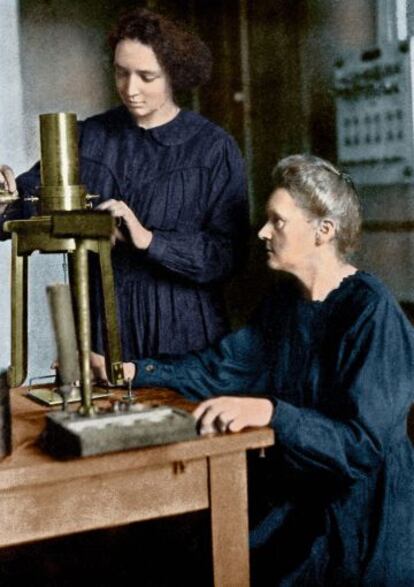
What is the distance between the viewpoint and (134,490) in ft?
5.67

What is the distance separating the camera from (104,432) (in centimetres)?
162

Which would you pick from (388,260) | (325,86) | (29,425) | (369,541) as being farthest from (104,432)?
(325,86)

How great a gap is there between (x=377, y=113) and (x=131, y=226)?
1.05m

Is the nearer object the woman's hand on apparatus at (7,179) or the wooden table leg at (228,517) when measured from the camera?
the wooden table leg at (228,517)

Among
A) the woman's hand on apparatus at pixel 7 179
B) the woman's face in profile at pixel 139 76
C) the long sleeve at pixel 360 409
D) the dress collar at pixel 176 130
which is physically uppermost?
the woman's face in profile at pixel 139 76

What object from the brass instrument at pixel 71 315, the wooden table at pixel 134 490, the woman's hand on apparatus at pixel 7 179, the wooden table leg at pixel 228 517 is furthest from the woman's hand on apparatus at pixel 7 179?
the wooden table leg at pixel 228 517

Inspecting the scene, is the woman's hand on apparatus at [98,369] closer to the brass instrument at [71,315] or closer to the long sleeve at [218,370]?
the long sleeve at [218,370]

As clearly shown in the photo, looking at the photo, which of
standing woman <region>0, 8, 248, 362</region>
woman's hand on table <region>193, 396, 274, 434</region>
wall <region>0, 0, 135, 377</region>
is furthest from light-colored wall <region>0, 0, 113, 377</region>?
woman's hand on table <region>193, 396, 274, 434</region>

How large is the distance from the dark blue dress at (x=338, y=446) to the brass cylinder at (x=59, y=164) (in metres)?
0.54

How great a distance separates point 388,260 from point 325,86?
0.80 metres

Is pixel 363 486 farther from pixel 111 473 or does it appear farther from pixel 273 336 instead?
pixel 111 473

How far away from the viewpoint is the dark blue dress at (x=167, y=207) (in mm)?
3018

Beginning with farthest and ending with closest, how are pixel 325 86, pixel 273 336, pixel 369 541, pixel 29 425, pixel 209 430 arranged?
1. pixel 325 86
2. pixel 273 336
3. pixel 369 541
4. pixel 29 425
5. pixel 209 430

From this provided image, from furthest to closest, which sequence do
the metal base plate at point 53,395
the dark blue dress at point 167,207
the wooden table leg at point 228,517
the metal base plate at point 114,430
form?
the dark blue dress at point 167,207 → the metal base plate at point 53,395 → the wooden table leg at point 228,517 → the metal base plate at point 114,430
